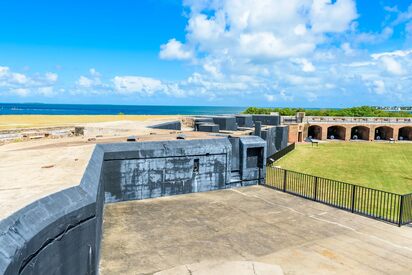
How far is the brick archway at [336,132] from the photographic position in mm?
54781

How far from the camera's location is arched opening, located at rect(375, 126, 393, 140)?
55.4m

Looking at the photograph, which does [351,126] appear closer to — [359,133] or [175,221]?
[359,133]

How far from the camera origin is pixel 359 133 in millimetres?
57344

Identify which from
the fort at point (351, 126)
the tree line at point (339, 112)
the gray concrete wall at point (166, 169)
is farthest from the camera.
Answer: the tree line at point (339, 112)

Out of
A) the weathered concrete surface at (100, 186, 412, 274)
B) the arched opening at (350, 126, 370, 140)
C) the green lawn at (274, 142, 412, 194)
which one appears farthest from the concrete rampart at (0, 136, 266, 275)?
the arched opening at (350, 126, 370, 140)

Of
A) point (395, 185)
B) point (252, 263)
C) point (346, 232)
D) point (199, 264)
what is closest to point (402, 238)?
point (346, 232)

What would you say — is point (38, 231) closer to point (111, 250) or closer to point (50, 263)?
point (50, 263)

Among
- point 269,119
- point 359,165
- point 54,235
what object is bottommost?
point 359,165

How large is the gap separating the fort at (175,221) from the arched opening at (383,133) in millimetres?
48614

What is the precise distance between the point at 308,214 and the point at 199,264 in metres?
5.17

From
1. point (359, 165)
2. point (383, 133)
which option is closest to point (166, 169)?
point (359, 165)

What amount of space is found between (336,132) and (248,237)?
52954 millimetres

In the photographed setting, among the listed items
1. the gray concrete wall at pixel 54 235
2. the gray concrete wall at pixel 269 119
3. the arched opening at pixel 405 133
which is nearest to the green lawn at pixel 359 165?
the gray concrete wall at pixel 269 119

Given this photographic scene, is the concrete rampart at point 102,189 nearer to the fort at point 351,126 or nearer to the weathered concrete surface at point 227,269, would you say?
the weathered concrete surface at point 227,269
